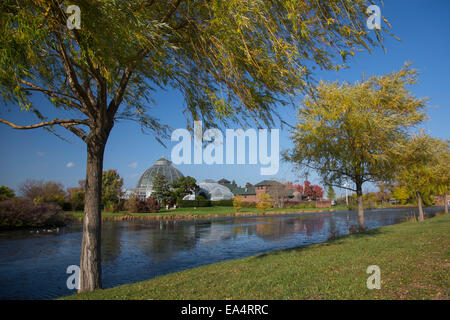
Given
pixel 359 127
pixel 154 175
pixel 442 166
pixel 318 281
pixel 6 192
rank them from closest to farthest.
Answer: pixel 318 281 → pixel 359 127 → pixel 442 166 → pixel 6 192 → pixel 154 175

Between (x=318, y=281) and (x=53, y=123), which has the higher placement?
(x=53, y=123)

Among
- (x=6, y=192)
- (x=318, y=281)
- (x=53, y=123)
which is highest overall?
(x=53, y=123)

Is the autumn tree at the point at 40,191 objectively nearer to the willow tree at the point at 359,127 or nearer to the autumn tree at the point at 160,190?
the autumn tree at the point at 160,190

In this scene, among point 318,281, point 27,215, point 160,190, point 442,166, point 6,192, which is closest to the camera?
point 318,281

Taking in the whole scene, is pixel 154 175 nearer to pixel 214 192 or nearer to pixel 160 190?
pixel 214 192

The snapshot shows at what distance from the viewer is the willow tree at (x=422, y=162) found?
13.4 meters

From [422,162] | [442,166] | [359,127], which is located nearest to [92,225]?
[359,127]

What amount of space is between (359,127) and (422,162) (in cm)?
499

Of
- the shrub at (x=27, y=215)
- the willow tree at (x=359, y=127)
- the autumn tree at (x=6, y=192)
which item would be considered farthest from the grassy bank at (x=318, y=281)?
the autumn tree at (x=6, y=192)

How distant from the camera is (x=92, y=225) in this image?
6.06 metres

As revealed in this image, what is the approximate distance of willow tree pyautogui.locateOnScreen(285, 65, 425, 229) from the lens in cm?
1229

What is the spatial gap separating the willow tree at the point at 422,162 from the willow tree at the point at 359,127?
60 centimetres
